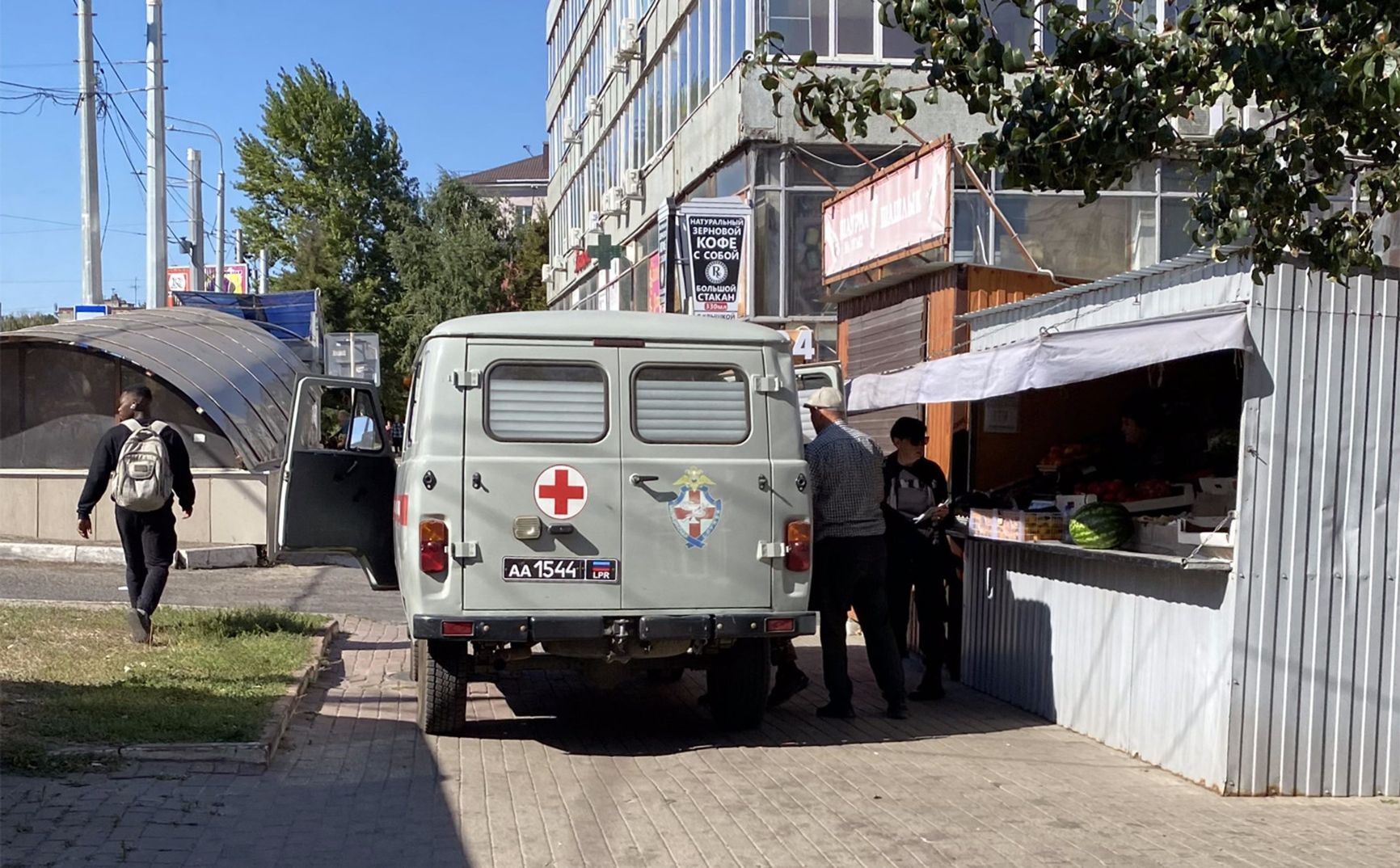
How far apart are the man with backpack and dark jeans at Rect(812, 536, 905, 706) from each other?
15.1ft

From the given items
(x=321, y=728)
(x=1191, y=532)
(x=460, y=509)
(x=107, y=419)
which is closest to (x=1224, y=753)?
(x=1191, y=532)

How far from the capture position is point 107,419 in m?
19.8

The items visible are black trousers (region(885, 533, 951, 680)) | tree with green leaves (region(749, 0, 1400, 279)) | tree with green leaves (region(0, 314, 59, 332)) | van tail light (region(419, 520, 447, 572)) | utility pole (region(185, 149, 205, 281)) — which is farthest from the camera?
tree with green leaves (region(0, 314, 59, 332))

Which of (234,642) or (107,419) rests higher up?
(107,419)

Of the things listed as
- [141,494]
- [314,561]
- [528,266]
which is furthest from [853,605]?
[528,266]

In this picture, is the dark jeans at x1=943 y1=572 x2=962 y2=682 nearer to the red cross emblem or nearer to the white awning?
the white awning

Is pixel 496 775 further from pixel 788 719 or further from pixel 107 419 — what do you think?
pixel 107 419

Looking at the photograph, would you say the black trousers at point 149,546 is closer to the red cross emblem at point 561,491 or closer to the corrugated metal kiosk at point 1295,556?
the red cross emblem at point 561,491

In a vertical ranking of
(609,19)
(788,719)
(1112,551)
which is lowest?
(788,719)

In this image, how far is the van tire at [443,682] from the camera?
8.30 m

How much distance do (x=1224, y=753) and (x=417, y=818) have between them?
3858mm

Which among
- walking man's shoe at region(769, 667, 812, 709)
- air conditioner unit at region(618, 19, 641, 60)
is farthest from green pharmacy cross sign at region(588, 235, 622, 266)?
walking man's shoe at region(769, 667, 812, 709)

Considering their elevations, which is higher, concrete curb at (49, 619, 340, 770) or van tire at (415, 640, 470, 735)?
van tire at (415, 640, 470, 735)

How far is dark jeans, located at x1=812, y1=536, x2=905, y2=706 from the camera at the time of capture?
906cm
